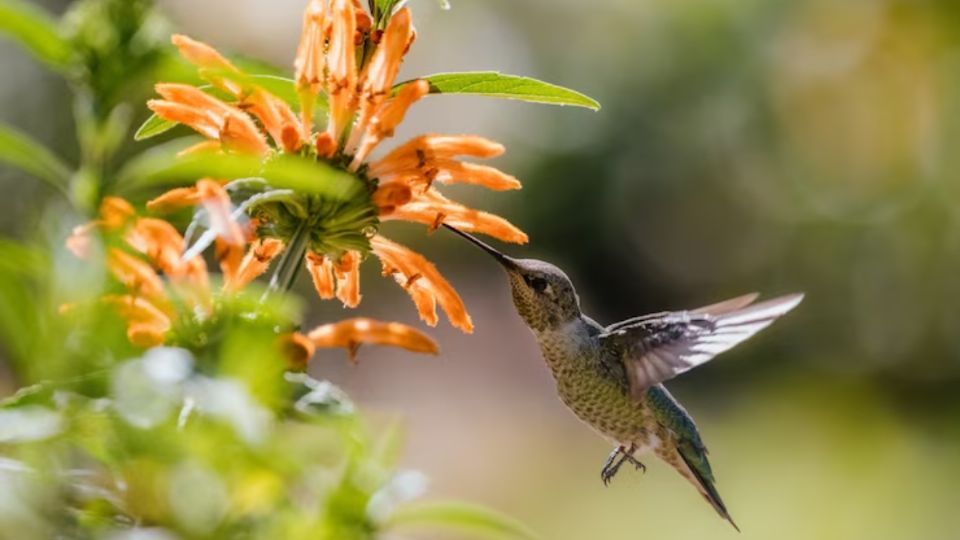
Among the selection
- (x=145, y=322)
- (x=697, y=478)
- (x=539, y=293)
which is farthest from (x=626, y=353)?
(x=145, y=322)

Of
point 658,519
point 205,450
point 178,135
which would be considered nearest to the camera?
point 205,450

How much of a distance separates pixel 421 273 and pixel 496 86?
250 millimetres

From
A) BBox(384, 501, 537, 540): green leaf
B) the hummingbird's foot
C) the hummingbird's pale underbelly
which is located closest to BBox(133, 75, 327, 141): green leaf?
BBox(384, 501, 537, 540): green leaf

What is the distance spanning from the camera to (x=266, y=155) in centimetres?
122

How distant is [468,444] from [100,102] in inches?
361

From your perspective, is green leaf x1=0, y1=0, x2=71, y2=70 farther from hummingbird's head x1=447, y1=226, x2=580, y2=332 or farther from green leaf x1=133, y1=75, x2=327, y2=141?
hummingbird's head x1=447, y1=226, x2=580, y2=332

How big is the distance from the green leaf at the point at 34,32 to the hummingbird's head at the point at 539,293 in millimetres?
1021

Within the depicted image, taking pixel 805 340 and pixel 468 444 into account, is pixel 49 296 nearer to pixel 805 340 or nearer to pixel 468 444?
pixel 468 444

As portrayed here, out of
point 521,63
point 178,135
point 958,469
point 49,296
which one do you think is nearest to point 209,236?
point 49,296

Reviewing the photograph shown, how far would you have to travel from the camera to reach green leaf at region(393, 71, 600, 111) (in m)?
1.14

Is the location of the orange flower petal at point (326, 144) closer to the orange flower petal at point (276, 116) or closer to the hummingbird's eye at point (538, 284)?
the orange flower petal at point (276, 116)

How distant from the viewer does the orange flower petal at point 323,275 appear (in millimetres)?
1324

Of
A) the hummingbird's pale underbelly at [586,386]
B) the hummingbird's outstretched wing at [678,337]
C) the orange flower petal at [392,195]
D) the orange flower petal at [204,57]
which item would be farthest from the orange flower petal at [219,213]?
the hummingbird's pale underbelly at [586,386]

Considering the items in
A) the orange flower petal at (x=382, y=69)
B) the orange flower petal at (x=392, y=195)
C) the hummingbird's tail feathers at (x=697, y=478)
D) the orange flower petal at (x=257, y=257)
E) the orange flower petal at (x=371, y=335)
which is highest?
the orange flower petal at (x=382, y=69)
